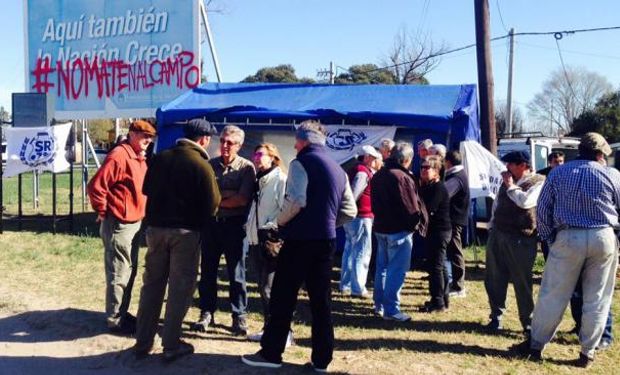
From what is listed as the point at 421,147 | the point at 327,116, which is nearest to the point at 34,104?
the point at 327,116

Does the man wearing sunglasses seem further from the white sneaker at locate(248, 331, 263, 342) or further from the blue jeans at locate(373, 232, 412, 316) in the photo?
the blue jeans at locate(373, 232, 412, 316)

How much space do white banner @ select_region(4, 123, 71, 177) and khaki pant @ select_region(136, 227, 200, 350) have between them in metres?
7.24

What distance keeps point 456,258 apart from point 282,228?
3409 mm

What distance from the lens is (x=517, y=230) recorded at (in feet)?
18.6

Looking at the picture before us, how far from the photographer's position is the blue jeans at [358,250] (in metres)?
7.27

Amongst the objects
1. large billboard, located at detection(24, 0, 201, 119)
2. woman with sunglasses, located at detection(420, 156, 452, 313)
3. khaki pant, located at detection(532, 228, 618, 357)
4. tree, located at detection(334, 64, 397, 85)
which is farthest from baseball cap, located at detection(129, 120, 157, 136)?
tree, located at detection(334, 64, 397, 85)

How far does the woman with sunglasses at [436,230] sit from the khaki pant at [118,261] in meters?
3.07

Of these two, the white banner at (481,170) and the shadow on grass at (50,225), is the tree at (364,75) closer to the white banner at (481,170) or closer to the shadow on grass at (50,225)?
the shadow on grass at (50,225)

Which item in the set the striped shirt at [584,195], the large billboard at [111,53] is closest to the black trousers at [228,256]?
the striped shirt at [584,195]

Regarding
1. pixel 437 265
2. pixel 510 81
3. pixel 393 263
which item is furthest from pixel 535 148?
pixel 510 81

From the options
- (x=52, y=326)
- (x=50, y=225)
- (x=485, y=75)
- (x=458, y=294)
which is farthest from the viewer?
(x=50, y=225)

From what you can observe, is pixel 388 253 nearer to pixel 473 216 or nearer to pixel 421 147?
pixel 421 147

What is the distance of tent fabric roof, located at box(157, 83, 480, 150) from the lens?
912cm

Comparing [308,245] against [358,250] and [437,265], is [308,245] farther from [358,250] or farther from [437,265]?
[358,250]
